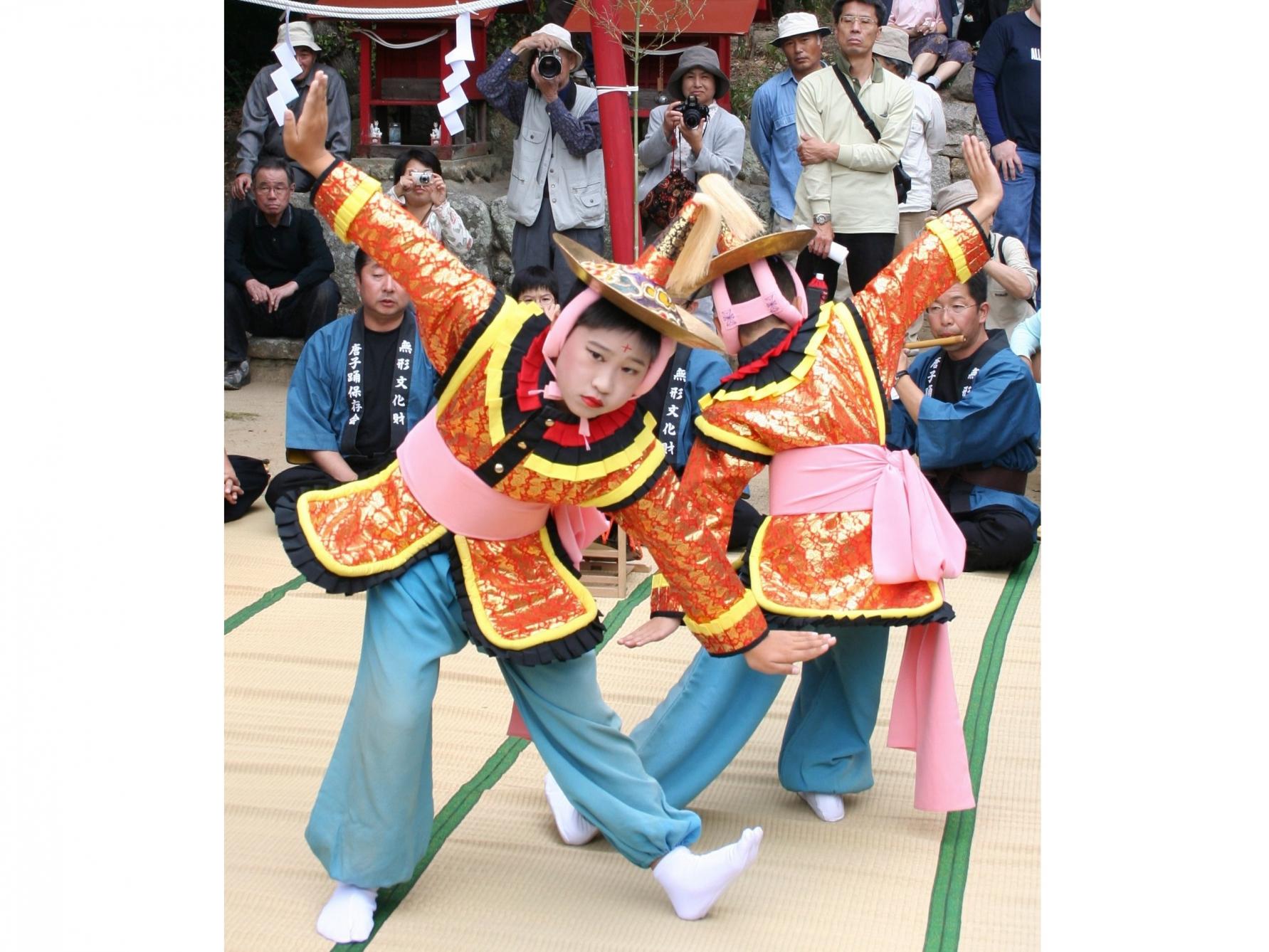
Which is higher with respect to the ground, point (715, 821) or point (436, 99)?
point (436, 99)

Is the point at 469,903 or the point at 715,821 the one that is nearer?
the point at 469,903

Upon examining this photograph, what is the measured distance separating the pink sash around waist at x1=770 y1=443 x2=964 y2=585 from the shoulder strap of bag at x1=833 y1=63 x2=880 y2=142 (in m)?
2.76

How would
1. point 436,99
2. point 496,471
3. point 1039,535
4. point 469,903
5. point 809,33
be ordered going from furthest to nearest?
point 436,99 < point 809,33 < point 1039,535 < point 469,903 < point 496,471

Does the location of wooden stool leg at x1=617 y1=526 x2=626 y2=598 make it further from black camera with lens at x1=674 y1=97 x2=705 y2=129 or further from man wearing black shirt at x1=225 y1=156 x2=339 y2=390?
man wearing black shirt at x1=225 y1=156 x2=339 y2=390

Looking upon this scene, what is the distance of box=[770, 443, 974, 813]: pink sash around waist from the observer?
2.65m

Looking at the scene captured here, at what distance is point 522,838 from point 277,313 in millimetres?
4114

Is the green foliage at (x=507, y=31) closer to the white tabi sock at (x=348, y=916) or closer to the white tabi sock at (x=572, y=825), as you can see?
the white tabi sock at (x=572, y=825)

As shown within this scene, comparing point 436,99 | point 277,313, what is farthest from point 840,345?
point 436,99

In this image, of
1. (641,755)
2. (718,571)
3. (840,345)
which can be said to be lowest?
(641,755)

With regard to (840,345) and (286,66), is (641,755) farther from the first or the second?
(286,66)

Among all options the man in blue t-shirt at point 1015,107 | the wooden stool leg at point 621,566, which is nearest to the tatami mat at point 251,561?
the wooden stool leg at point 621,566

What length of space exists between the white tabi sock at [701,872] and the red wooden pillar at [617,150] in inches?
102

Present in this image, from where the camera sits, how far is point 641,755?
2.83m

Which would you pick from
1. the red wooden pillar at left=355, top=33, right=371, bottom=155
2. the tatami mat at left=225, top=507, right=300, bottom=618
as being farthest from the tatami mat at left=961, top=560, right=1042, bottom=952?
the red wooden pillar at left=355, top=33, right=371, bottom=155
